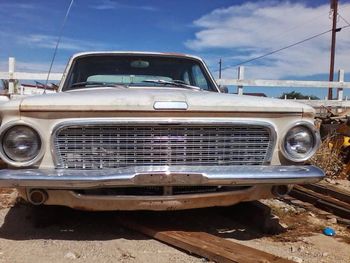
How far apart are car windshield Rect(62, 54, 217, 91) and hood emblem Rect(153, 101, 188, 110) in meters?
1.35

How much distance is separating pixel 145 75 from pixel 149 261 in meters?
2.20

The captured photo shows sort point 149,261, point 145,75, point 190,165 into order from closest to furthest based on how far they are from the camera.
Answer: point 149,261
point 190,165
point 145,75

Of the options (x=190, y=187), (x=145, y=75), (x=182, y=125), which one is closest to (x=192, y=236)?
(x=190, y=187)

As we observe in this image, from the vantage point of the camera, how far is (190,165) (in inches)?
135

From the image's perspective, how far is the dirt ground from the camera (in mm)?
3291

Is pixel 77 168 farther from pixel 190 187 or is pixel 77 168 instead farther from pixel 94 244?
pixel 190 187

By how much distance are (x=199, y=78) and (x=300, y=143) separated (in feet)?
5.68

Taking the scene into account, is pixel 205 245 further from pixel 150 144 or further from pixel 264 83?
pixel 264 83

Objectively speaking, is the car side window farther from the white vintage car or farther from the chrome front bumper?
the chrome front bumper

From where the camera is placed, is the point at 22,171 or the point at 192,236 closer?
the point at 22,171

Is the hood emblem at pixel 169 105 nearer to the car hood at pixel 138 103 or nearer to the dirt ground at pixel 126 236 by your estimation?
the car hood at pixel 138 103

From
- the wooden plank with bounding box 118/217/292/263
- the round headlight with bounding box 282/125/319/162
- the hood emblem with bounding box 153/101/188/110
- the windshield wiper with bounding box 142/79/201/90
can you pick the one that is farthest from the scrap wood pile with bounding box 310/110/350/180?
the hood emblem with bounding box 153/101/188/110

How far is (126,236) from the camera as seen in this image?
372cm

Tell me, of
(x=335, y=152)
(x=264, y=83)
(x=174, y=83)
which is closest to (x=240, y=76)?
(x=264, y=83)
